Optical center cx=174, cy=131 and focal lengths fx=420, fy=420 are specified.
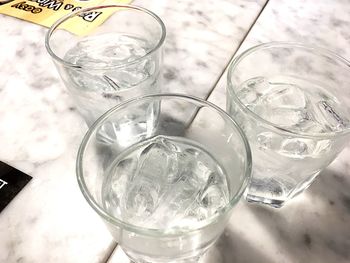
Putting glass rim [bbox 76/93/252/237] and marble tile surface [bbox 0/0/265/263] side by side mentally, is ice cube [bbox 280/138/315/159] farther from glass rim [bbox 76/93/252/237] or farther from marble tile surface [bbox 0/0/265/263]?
marble tile surface [bbox 0/0/265/263]

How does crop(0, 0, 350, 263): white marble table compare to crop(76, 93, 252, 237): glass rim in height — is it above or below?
below

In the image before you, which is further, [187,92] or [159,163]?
[187,92]

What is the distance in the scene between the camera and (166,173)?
428mm

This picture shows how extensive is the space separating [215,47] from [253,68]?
0.62 ft

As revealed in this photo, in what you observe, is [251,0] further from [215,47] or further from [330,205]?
[330,205]

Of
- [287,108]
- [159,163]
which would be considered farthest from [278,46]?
[159,163]

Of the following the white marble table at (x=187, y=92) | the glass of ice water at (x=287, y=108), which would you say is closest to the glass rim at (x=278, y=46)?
the glass of ice water at (x=287, y=108)

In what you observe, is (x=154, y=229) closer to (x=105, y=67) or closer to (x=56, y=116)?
(x=105, y=67)

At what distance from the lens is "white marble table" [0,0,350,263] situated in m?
0.43

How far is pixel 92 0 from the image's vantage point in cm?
75

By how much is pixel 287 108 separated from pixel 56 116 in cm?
30

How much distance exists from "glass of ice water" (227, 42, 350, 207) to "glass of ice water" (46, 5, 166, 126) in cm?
11

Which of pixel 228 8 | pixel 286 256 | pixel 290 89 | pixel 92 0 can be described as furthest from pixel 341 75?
pixel 92 0

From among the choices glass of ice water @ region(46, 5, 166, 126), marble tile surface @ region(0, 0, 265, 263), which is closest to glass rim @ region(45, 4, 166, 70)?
glass of ice water @ region(46, 5, 166, 126)
